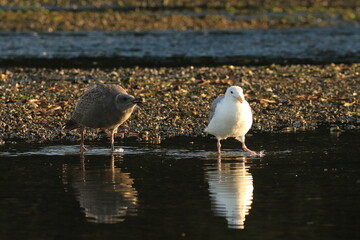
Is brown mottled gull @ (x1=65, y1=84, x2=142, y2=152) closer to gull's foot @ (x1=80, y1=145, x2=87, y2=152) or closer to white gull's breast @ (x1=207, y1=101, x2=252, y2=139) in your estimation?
gull's foot @ (x1=80, y1=145, x2=87, y2=152)

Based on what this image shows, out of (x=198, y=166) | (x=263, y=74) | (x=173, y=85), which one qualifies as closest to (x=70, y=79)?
(x=173, y=85)

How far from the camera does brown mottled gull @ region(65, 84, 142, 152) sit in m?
16.4

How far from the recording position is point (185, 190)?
12.9 meters

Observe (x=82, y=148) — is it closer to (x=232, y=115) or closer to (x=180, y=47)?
(x=232, y=115)

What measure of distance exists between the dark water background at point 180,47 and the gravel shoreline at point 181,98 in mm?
6086

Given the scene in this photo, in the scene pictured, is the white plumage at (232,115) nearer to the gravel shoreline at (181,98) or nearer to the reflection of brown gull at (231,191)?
the reflection of brown gull at (231,191)

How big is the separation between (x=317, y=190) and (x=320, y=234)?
262cm

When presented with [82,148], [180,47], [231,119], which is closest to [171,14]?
[180,47]

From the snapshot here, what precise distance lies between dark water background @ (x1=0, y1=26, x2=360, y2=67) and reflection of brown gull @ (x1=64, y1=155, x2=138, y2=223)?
20.9 meters

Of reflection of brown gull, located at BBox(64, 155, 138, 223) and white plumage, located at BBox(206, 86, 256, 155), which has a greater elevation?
white plumage, located at BBox(206, 86, 256, 155)

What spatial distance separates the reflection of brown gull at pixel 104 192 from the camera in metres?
11.4

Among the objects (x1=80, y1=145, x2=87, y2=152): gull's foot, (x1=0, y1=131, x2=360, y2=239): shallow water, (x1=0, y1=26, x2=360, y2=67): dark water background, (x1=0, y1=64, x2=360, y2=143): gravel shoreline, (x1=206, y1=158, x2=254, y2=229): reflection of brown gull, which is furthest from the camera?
(x1=0, y1=26, x2=360, y2=67): dark water background

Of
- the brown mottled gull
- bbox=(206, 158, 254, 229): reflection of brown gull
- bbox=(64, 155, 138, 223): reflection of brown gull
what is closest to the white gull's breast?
bbox=(206, 158, 254, 229): reflection of brown gull

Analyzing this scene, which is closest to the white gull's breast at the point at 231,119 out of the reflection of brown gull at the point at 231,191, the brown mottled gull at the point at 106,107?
the reflection of brown gull at the point at 231,191
